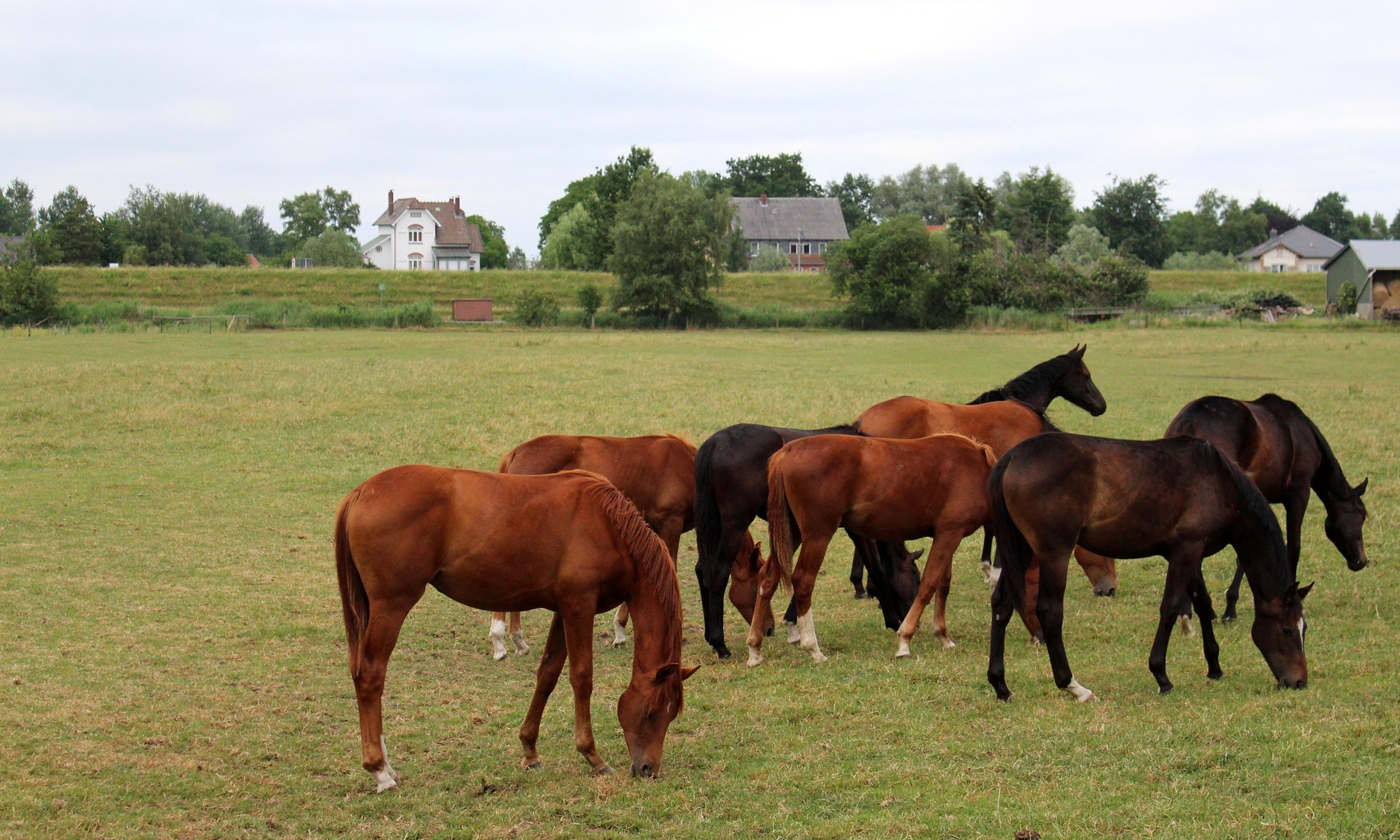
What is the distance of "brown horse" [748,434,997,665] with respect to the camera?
24.8ft

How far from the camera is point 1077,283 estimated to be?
5588 centimetres

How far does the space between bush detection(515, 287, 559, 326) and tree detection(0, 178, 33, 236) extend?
95140 mm

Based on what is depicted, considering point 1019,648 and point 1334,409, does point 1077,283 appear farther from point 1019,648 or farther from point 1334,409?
point 1019,648

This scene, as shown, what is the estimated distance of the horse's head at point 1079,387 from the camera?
1247 centimetres

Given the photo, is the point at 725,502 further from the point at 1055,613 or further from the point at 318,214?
the point at 318,214

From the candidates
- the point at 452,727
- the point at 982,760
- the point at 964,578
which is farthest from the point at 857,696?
the point at 964,578

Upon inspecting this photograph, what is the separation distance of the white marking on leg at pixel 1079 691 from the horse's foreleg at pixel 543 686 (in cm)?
320

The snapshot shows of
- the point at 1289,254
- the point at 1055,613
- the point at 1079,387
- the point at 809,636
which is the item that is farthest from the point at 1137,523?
the point at 1289,254

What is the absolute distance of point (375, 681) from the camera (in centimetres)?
522

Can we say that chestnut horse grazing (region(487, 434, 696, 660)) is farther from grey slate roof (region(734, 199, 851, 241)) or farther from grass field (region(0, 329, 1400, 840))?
grey slate roof (region(734, 199, 851, 241))

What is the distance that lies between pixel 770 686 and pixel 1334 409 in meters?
17.7

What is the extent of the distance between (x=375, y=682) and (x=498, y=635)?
2799 mm

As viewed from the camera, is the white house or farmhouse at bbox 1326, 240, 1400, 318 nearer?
farmhouse at bbox 1326, 240, 1400, 318

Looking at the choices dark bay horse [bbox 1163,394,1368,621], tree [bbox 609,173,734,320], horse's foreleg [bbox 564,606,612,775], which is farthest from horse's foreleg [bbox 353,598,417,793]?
tree [bbox 609,173,734,320]
